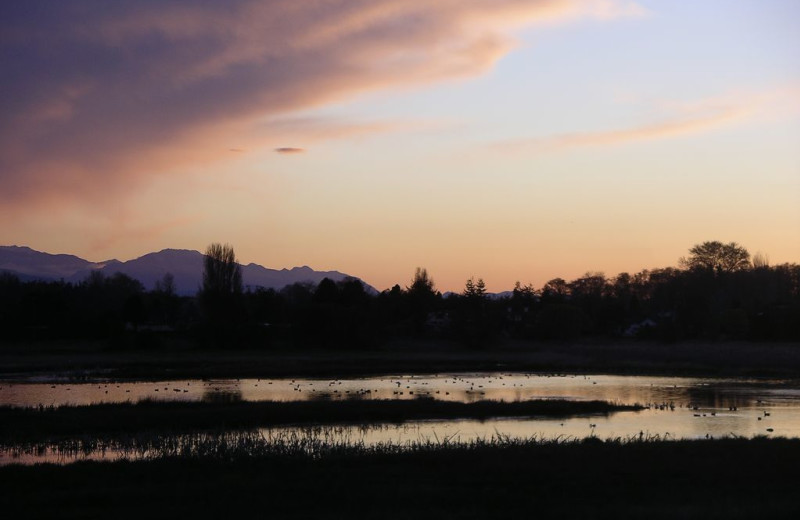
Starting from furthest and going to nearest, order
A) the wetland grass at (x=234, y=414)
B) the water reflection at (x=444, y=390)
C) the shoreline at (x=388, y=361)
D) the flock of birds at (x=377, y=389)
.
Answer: the shoreline at (x=388, y=361) < the flock of birds at (x=377, y=389) < the water reflection at (x=444, y=390) < the wetland grass at (x=234, y=414)

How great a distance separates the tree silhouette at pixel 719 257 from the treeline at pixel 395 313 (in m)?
0.24

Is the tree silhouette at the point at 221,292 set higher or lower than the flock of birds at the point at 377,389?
higher

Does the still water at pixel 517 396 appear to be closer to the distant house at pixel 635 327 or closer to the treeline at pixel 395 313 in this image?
the treeline at pixel 395 313

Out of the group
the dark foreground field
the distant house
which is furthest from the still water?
the distant house

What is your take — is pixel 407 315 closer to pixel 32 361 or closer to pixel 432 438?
pixel 32 361

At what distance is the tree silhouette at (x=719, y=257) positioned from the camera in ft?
540

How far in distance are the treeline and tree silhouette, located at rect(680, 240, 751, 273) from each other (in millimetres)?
242

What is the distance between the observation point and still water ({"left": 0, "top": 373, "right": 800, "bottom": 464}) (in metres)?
31.5

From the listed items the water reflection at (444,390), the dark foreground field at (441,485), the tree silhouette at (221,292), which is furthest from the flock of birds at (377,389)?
the tree silhouette at (221,292)

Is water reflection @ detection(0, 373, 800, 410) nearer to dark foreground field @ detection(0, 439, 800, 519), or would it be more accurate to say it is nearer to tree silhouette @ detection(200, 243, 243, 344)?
dark foreground field @ detection(0, 439, 800, 519)

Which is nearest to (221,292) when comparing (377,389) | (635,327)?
(377,389)

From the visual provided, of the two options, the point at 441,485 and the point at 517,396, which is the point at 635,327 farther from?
the point at 441,485

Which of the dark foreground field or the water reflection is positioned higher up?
the dark foreground field

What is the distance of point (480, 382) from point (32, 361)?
44463 mm
